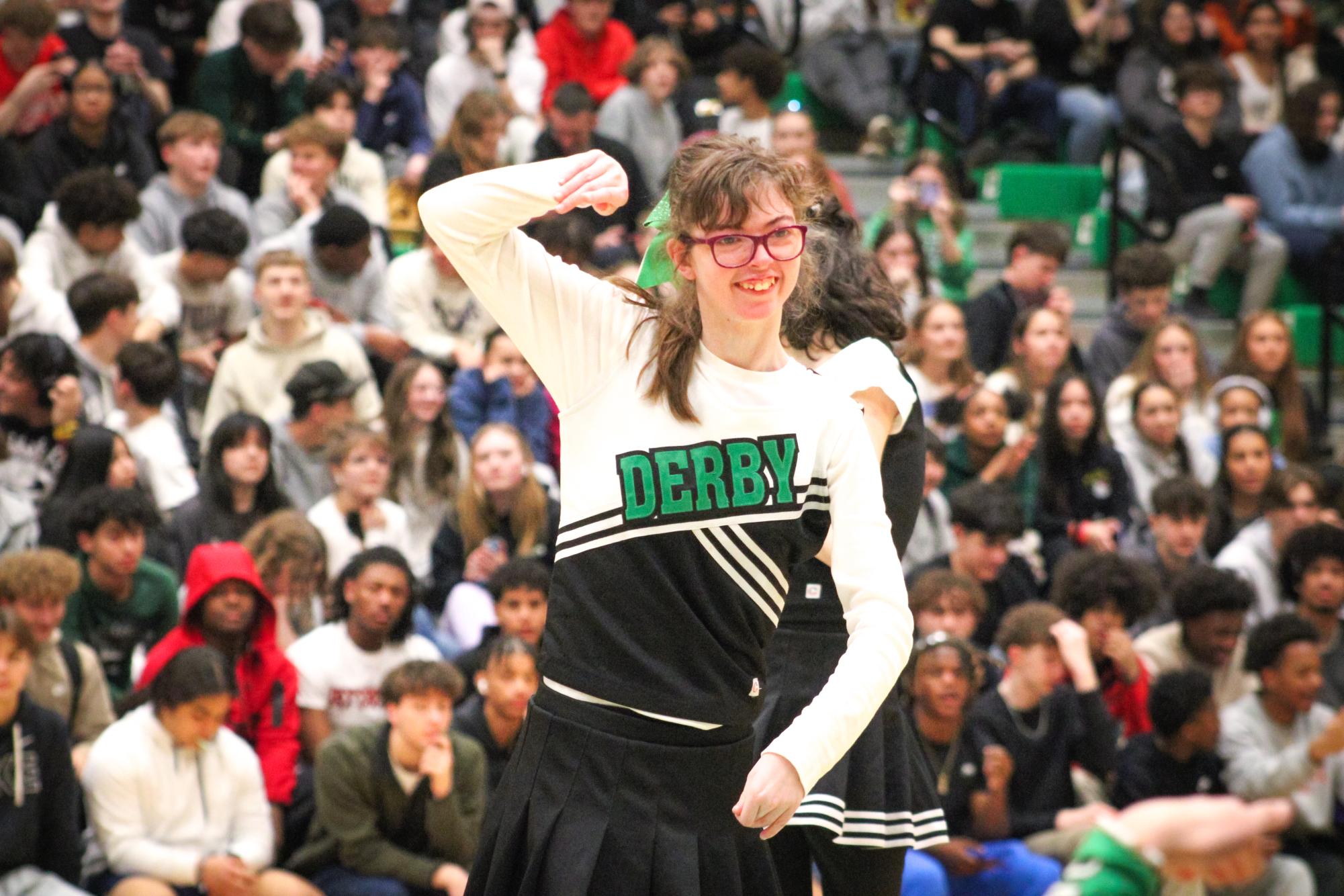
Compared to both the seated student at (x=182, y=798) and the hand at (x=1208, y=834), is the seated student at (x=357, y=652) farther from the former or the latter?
the hand at (x=1208, y=834)

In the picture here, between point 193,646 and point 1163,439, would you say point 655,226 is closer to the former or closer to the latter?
point 193,646

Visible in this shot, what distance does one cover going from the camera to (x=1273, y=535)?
7.59 metres

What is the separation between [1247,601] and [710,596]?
459cm

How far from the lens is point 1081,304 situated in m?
10.2

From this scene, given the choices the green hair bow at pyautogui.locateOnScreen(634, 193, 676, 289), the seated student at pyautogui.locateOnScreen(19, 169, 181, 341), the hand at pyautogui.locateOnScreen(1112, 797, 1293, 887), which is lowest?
the hand at pyautogui.locateOnScreen(1112, 797, 1293, 887)

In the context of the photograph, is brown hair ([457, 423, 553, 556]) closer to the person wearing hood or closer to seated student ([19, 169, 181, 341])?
the person wearing hood

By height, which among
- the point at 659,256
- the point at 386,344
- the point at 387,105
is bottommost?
the point at 386,344

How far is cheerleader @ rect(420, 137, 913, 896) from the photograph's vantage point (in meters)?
2.79

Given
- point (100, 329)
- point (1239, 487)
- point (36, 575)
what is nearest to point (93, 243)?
point (100, 329)

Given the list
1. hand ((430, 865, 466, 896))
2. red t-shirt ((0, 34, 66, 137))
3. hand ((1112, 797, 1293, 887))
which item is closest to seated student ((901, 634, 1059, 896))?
hand ((430, 865, 466, 896))

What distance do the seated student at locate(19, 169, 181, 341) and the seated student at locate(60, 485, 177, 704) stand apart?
4.72 ft

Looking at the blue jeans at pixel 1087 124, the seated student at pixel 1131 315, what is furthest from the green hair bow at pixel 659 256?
the blue jeans at pixel 1087 124

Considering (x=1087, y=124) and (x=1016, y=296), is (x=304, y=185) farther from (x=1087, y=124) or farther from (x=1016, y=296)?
(x=1087, y=124)

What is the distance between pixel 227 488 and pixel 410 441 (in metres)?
0.76
